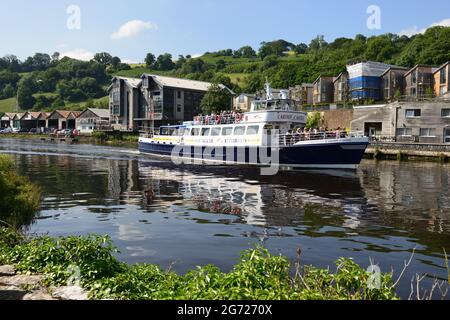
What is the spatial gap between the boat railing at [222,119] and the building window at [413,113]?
1106 inches

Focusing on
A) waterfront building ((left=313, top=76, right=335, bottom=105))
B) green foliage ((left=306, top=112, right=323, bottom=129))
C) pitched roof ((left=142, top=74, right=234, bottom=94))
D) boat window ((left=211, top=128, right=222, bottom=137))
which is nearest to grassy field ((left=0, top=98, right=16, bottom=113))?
pitched roof ((left=142, top=74, right=234, bottom=94))

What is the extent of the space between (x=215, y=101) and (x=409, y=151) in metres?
45.9

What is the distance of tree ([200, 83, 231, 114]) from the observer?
295ft

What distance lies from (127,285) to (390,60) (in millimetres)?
136610

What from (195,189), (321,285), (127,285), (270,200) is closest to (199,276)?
(127,285)

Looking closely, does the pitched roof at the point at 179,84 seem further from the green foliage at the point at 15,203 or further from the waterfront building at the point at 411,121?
the green foliage at the point at 15,203

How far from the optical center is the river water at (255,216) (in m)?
13.5

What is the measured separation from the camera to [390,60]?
130 m

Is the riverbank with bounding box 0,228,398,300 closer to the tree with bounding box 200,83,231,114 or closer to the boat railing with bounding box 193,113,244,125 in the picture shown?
the boat railing with bounding box 193,113,244,125

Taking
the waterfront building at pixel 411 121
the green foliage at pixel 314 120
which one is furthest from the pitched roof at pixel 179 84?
the waterfront building at pixel 411 121

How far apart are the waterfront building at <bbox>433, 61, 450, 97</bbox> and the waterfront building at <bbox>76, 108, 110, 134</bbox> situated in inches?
3159

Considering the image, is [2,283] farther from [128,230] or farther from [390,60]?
[390,60]

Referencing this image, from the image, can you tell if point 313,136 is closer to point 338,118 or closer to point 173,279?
point 173,279

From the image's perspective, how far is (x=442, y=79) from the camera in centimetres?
8269
